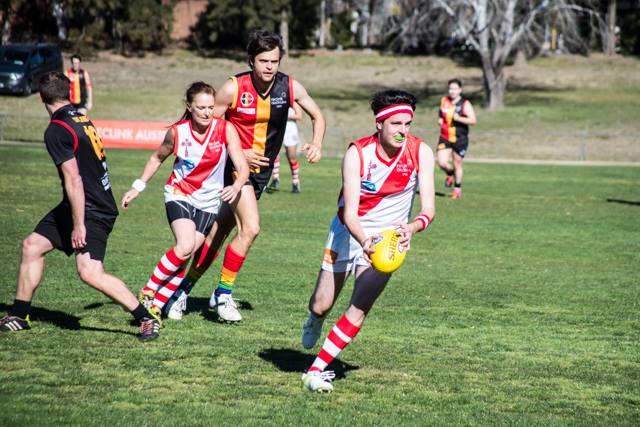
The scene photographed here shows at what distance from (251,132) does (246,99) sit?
32 centimetres

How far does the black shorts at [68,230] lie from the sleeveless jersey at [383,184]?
1988 mm

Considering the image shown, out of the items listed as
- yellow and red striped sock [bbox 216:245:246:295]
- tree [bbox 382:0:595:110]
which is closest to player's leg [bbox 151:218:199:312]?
yellow and red striped sock [bbox 216:245:246:295]

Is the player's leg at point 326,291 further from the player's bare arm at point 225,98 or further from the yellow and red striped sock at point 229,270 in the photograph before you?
the player's bare arm at point 225,98

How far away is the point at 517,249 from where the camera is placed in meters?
13.7

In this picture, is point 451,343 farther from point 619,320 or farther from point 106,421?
point 106,421

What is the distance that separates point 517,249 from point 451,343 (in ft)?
20.4

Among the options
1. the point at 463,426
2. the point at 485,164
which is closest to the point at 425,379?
the point at 463,426

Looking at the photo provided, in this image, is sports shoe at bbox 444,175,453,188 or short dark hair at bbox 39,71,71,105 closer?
short dark hair at bbox 39,71,71,105

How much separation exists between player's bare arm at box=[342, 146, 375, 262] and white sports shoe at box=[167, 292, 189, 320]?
2.68m

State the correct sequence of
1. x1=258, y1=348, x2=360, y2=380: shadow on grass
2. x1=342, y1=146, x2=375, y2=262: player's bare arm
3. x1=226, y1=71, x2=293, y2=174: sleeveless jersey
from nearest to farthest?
x1=342, y1=146, x2=375, y2=262: player's bare arm → x1=258, y1=348, x2=360, y2=380: shadow on grass → x1=226, y1=71, x2=293, y2=174: sleeveless jersey

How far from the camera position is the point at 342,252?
252 inches

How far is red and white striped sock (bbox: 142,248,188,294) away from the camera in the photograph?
7934mm

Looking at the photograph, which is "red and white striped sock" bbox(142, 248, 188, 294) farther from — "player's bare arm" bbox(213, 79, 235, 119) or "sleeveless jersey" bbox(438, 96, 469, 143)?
"sleeveless jersey" bbox(438, 96, 469, 143)

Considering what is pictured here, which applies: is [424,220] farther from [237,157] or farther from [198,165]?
[198,165]
